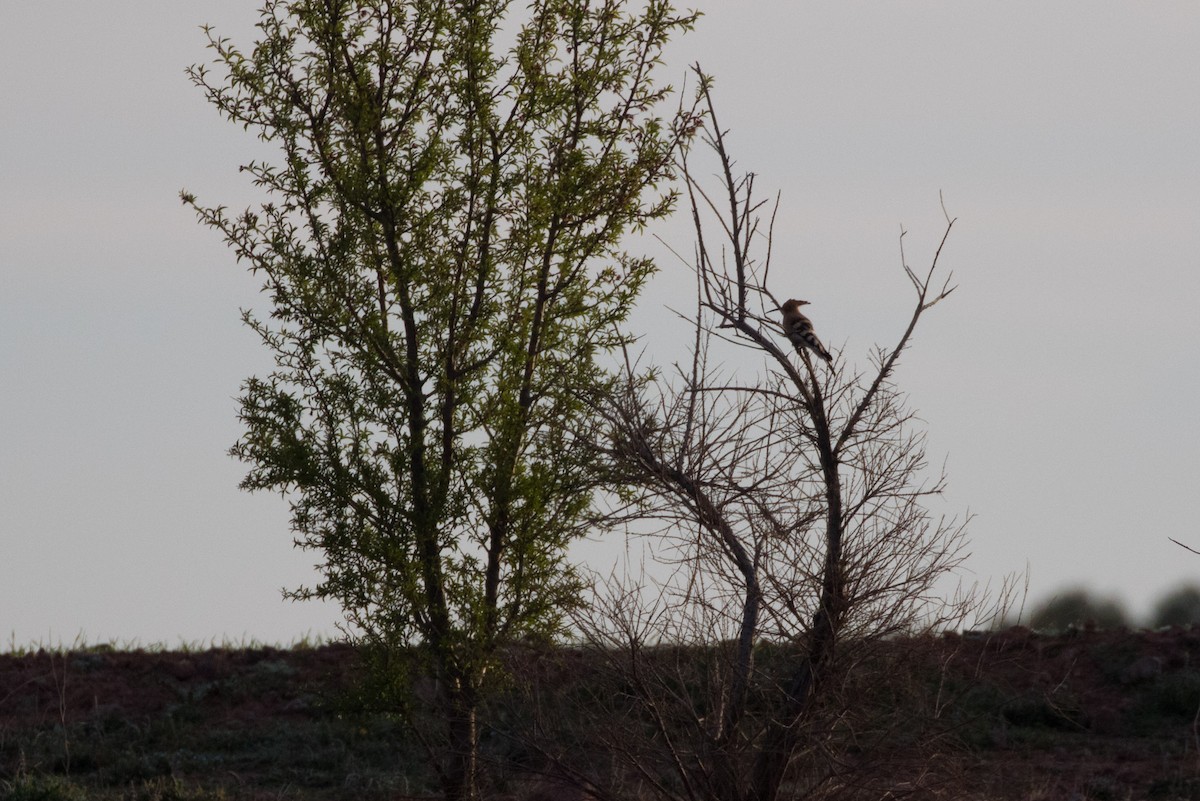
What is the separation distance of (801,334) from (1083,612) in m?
14.5

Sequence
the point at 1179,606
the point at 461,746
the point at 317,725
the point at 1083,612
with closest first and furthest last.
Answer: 1. the point at 461,746
2. the point at 317,725
3. the point at 1083,612
4. the point at 1179,606

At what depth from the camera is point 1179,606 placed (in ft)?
80.0

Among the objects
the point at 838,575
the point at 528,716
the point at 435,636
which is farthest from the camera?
the point at 435,636

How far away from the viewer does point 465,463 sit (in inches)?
413

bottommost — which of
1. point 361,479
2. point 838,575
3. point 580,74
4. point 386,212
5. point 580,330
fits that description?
point 838,575

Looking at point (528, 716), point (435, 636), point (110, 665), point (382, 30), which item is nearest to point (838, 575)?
point (528, 716)

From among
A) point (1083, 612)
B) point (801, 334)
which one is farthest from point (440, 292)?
point (1083, 612)

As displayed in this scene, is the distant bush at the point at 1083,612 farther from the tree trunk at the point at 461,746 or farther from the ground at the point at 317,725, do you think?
the tree trunk at the point at 461,746

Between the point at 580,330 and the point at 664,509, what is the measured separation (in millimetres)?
2302

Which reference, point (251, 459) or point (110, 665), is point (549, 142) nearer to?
point (251, 459)

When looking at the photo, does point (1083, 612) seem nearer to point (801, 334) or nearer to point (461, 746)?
point (461, 746)

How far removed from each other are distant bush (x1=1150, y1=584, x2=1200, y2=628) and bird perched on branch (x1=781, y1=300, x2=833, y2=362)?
1799 centimetres

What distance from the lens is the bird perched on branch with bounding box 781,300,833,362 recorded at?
322 inches

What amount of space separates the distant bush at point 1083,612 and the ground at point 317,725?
3.32 feet
